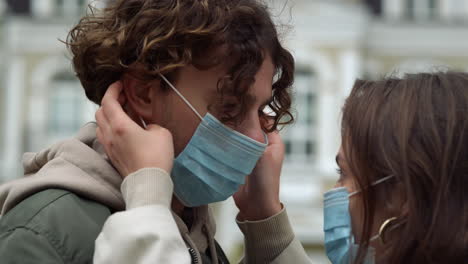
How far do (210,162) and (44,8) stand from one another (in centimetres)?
→ 2038

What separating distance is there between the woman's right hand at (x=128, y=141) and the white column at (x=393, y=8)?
827 inches

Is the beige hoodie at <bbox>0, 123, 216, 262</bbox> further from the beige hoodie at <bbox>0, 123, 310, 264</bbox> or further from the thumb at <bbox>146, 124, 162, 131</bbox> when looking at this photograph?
the thumb at <bbox>146, 124, 162, 131</bbox>

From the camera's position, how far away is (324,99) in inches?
827

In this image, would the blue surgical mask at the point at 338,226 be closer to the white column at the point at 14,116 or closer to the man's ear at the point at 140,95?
the man's ear at the point at 140,95

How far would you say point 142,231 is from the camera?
83.2 inches

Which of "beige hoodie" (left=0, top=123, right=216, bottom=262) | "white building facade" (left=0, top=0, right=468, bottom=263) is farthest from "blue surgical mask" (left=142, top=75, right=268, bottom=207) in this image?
"white building facade" (left=0, top=0, right=468, bottom=263)

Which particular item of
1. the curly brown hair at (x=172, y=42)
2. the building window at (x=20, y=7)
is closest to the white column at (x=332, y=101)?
the building window at (x=20, y=7)

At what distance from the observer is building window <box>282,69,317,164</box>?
68.8 feet

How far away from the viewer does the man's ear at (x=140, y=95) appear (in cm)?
247

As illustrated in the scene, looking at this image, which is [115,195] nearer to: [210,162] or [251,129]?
[210,162]

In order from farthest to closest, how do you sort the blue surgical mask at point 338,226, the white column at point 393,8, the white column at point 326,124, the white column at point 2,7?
the white column at point 393,8
the white column at point 2,7
the white column at point 326,124
the blue surgical mask at point 338,226

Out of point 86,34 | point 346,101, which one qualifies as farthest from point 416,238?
point 86,34

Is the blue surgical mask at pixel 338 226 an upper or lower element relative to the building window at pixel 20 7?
upper

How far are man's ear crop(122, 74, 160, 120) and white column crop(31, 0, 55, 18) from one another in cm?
2016
